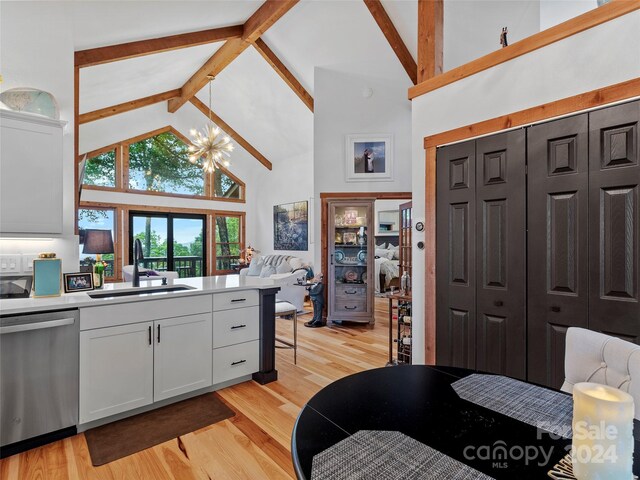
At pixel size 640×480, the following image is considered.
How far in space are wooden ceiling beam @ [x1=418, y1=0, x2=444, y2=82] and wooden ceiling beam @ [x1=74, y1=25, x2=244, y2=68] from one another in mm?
3248

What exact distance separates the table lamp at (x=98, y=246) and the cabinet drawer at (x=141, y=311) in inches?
19.4

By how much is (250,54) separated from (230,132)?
2822 mm

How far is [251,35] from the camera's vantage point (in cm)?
490

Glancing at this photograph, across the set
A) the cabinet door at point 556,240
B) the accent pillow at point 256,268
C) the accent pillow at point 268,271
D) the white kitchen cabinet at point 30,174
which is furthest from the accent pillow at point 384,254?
the white kitchen cabinet at point 30,174

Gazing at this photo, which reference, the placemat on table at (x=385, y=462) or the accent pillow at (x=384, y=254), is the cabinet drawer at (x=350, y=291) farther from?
the placemat on table at (x=385, y=462)

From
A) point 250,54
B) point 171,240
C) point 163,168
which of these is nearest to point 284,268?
point 171,240

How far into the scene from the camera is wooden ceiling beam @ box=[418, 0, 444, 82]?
2682mm

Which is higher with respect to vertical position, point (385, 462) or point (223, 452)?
point (385, 462)

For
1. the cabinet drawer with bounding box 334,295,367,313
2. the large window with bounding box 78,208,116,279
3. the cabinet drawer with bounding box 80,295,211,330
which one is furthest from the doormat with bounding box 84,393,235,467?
the large window with bounding box 78,208,116,279

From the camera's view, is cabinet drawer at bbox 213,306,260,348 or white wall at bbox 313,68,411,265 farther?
white wall at bbox 313,68,411,265

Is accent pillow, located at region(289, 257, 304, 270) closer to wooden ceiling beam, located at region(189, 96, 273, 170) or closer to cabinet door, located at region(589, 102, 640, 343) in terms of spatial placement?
wooden ceiling beam, located at region(189, 96, 273, 170)

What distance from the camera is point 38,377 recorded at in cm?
201

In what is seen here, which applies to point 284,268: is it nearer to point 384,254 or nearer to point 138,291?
point 384,254

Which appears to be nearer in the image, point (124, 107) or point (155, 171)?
point (124, 107)
